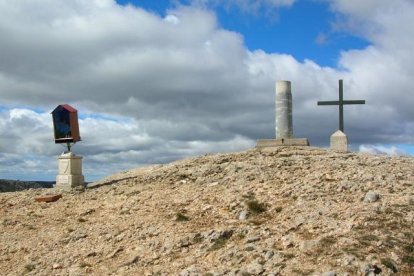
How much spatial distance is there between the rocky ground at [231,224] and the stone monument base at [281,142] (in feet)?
17.7

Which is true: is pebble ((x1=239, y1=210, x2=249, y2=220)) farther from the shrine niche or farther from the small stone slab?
the shrine niche

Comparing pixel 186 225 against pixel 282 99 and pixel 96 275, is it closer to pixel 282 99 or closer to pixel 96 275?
pixel 96 275

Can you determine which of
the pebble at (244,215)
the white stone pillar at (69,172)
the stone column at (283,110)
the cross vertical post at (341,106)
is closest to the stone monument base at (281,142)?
the stone column at (283,110)

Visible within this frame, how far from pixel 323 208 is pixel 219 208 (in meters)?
2.69

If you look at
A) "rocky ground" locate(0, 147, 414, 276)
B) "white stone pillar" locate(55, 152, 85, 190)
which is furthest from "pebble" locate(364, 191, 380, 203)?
"white stone pillar" locate(55, 152, 85, 190)

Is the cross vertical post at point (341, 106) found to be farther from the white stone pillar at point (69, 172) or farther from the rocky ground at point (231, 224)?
the white stone pillar at point (69, 172)

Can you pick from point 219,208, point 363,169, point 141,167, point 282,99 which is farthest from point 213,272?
point 282,99

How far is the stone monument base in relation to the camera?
75.2ft

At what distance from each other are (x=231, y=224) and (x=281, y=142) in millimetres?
12087

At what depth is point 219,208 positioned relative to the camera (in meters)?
13.0

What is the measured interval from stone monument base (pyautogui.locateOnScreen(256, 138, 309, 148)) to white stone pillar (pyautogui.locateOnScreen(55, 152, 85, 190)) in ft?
27.0

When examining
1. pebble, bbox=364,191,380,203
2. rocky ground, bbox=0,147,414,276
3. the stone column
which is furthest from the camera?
the stone column

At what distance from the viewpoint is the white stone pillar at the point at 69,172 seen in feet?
61.3

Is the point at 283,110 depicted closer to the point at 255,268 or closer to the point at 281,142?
the point at 281,142
